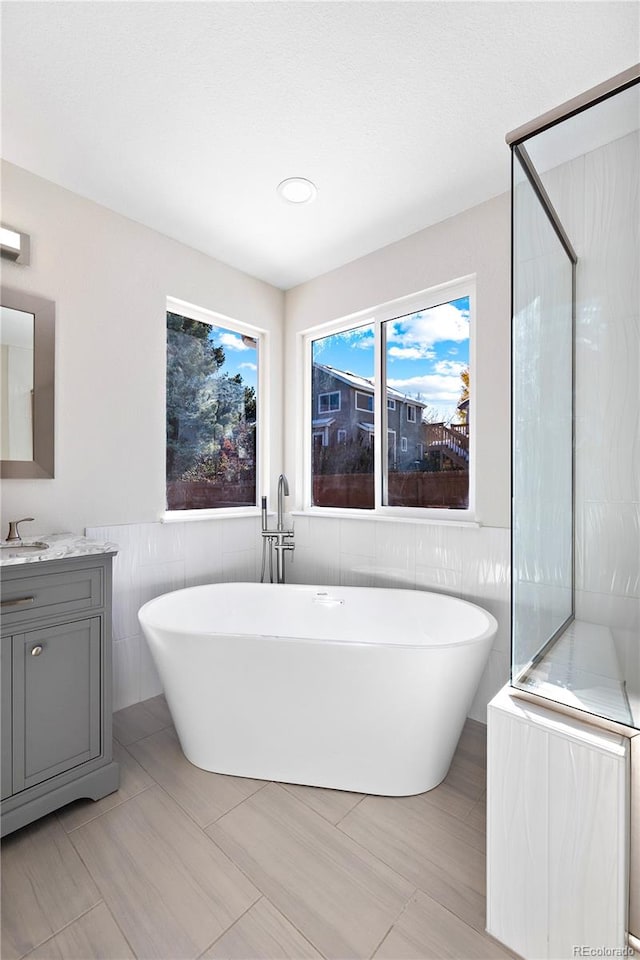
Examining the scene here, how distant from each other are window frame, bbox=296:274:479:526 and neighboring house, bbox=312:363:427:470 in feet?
0.21

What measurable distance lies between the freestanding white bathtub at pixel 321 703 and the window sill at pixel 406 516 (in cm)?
57

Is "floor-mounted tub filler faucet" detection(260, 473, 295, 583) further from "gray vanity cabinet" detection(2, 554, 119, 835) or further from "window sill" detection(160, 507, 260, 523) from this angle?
"gray vanity cabinet" detection(2, 554, 119, 835)

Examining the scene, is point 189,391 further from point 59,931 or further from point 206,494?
point 59,931

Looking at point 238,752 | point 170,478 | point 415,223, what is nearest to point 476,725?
point 238,752

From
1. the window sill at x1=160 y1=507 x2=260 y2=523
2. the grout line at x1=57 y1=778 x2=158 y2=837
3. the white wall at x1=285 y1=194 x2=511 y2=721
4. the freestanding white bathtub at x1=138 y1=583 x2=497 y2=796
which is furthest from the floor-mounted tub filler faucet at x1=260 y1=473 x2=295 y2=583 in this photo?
the grout line at x1=57 y1=778 x2=158 y2=837

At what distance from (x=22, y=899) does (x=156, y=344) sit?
92.6 inches

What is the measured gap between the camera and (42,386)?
6.64 ft

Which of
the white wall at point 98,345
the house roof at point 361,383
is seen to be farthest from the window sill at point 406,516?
the white wall at point 98,345

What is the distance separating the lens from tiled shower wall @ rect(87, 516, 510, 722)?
7.25 feet

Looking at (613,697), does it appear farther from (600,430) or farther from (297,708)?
(297,708)

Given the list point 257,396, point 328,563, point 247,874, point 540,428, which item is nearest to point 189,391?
point 257,396

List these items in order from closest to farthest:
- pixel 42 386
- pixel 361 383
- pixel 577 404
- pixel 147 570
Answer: pixel 577 404
pixel 42 386
pixel 147 570
pixel 361 383

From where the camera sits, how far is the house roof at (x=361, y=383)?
2.67m

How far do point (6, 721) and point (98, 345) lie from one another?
1.70 metres
